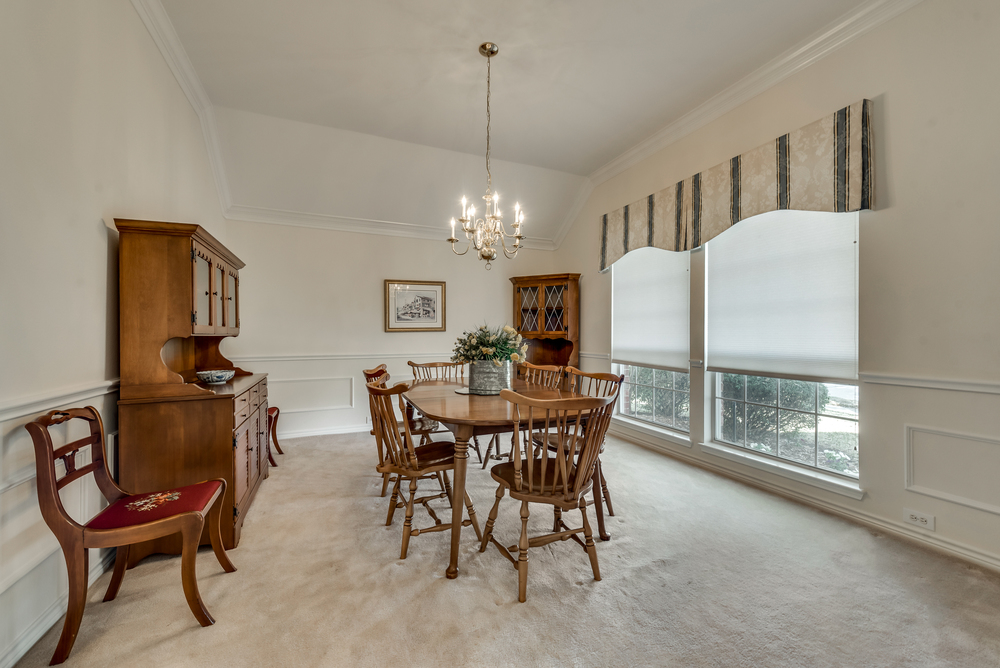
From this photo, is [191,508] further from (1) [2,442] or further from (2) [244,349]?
(2) [244,349]

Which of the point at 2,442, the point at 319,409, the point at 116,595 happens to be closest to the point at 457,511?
the point at 116,595

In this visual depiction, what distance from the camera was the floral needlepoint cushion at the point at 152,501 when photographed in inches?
71.5

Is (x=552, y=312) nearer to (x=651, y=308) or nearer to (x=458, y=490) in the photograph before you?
(x=651, y=308)

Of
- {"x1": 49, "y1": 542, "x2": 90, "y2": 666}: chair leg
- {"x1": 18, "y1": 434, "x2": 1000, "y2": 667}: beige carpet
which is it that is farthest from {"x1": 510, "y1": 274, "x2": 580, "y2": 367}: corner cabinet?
{"x1": 49, "y1": 542, "x2": 90, "y2": 666}: chair leg

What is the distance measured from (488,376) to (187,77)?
129 inches

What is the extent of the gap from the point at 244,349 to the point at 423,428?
2.74m

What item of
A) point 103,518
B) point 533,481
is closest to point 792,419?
point 533,481

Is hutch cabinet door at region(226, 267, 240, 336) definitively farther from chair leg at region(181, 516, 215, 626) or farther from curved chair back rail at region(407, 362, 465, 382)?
chair leg at region(181, 516, 215, 626)

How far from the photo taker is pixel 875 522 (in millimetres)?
2615

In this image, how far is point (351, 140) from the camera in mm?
4316

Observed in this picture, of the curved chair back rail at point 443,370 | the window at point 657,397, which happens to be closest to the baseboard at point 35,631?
the curved chair back rail at point 443,370

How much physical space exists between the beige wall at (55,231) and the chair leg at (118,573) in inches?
6.4

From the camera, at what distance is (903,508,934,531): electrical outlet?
2.38 metres

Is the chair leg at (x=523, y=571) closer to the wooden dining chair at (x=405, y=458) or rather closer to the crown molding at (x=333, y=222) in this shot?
the wooden dining chair at (x=405, y=458)
